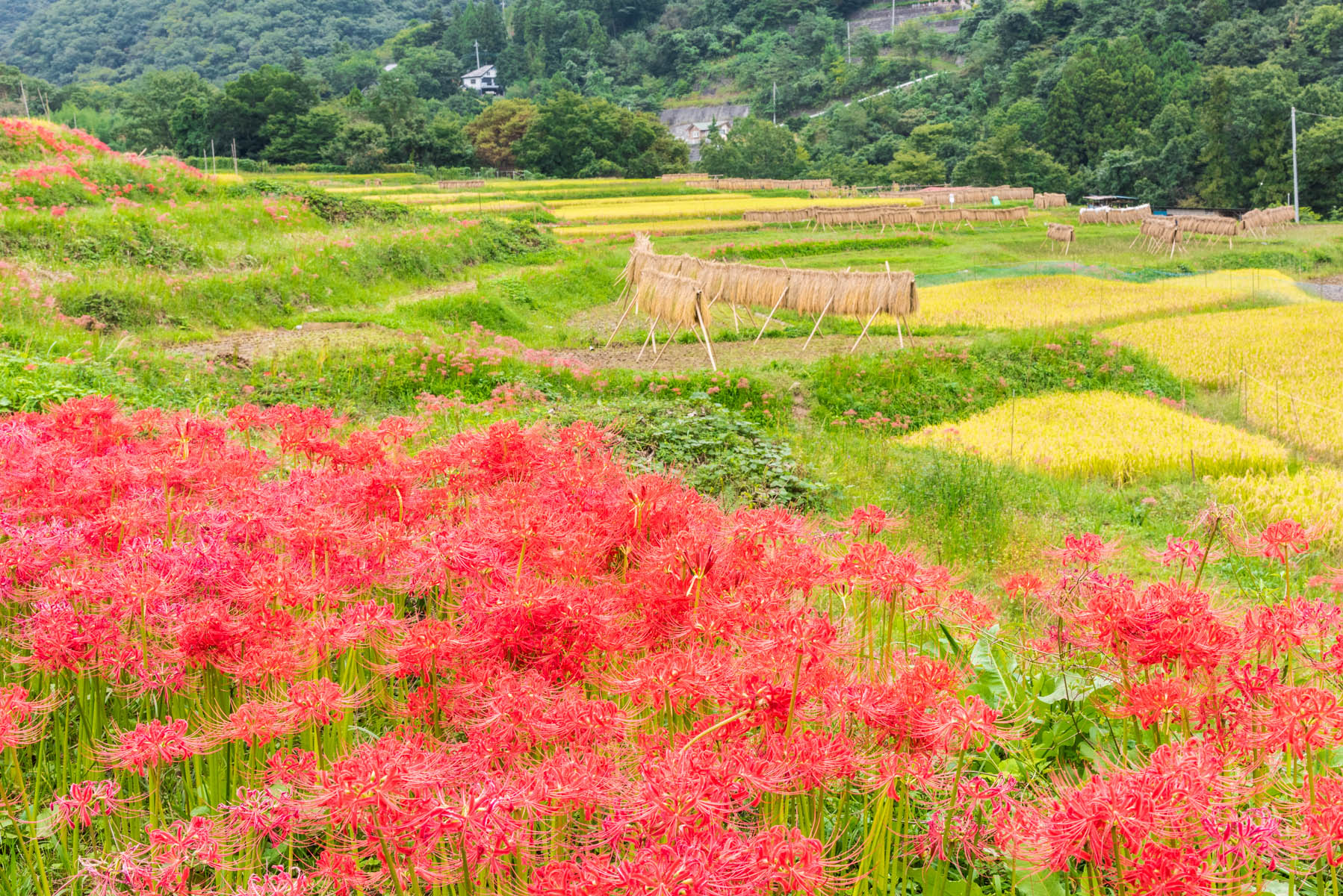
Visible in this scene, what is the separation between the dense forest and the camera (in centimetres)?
4703

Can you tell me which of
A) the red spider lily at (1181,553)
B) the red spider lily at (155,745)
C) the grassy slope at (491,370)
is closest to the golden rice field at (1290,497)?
the grassy slope at (491,370)

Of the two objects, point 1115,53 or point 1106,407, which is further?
point 1115,53

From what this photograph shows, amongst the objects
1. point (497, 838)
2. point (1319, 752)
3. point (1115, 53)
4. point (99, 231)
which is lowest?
point (1319, 752)

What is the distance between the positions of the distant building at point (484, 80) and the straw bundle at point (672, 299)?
101 m

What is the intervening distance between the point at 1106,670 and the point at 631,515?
1.13m

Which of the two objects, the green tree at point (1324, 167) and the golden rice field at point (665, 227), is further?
the green tree at point (1324, 167)

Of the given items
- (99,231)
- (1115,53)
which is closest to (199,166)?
(99,231)

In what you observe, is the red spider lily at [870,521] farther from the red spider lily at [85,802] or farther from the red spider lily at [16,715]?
the red spider lily at [16,715]

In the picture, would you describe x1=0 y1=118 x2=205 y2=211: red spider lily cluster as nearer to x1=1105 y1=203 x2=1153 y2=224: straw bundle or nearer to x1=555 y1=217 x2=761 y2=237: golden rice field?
x1=555 y1=217 x2=761 y2=237: golden rice field

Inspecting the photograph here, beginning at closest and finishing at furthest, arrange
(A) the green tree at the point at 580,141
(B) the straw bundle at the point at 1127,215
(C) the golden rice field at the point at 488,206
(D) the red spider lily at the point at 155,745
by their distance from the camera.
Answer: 1. (D) the red spider lily at the point at 155,745
2. (C) the golden rice field at the point at 488,206
3. (B) the straw bundle at the point at 1127,215
4. (A) the green tree at the point at 580,141

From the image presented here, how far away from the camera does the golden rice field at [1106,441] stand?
31.4 ft

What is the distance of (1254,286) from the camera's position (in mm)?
21922

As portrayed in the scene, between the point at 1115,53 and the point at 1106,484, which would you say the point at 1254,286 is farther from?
the point at 1115,53


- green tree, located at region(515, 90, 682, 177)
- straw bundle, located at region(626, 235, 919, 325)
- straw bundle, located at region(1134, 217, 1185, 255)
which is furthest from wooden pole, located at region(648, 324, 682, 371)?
green tree, located at region(515, 90, 682, 177)
